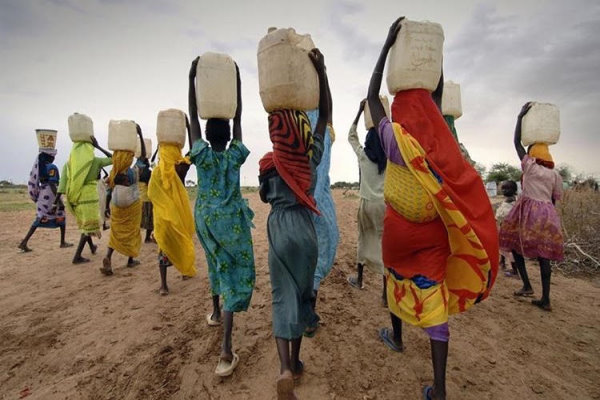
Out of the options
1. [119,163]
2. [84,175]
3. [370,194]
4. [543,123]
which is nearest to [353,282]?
[370,194]

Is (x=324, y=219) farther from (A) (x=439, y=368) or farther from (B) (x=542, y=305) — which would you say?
(B) (x=542, y=305)

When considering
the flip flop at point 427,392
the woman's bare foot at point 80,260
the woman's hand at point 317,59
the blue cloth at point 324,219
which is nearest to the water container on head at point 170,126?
the blue cloth at point 324,219

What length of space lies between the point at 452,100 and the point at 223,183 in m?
2.66

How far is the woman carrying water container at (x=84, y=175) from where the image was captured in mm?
5734

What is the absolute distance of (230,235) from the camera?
2918 mm

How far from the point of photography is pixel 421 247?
92.4 inches

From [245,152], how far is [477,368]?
9.11 feet

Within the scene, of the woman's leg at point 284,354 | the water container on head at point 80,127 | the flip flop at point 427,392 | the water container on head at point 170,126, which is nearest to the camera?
the woman's leg at point 284,354

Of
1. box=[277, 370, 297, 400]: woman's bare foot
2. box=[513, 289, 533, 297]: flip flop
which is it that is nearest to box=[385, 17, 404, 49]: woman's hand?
box=[277, 370, 297, 400]: woman's bare foot

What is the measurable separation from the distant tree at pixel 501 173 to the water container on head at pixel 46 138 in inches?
1507

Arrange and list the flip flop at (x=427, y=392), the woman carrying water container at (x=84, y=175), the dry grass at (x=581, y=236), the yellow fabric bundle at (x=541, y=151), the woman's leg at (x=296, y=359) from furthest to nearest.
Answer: the dry grass at (x=581, y=236) → the woman carrying water container at (x=84, y=175) → the yellow fabric bundle at (x=541, y=151) → the woman's leg at (x=296, y=359) → the flip flop at (x=427, y=392)

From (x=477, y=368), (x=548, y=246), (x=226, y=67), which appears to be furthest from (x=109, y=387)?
(x=548, y=246)

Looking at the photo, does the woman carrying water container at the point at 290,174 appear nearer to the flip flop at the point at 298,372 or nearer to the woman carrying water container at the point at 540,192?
the flip flop at the point at 298,372

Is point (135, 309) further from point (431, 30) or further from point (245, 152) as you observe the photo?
point (431, 30)
